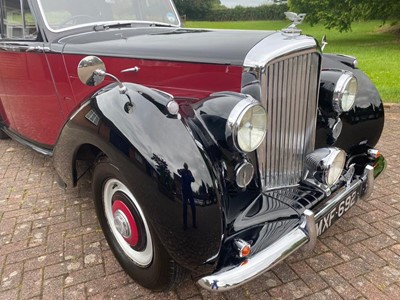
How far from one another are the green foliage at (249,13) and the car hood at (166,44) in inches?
1658

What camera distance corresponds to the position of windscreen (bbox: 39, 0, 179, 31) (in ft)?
10.1

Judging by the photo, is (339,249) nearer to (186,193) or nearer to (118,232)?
(186,193)

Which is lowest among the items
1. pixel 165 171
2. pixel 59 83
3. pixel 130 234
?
pixel 130 234

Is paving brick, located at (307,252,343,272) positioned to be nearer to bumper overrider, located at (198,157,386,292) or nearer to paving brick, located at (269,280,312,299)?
paving brick, located at (269,280,312,299)

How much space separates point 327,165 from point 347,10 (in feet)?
56.9

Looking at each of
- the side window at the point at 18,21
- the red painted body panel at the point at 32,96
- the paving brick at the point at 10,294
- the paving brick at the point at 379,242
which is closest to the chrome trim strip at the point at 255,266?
the paving brick at the point at 379,242

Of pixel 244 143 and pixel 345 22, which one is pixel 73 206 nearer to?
pixel 244 143

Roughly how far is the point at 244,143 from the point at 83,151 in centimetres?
113

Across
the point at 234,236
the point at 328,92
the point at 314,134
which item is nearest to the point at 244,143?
the point at 234,236

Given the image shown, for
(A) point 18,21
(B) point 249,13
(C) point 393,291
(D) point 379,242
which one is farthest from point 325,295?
(B) point 249,13

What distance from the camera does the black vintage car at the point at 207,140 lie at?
1749mm

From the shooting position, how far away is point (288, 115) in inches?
89.2

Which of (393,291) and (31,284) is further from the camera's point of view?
(31,284)

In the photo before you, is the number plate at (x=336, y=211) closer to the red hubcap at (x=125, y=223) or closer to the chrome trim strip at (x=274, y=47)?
the chrome trim strip at (x=274, y=47)
